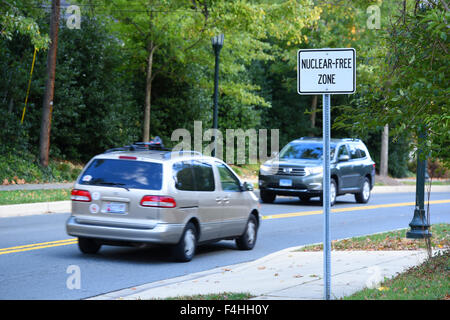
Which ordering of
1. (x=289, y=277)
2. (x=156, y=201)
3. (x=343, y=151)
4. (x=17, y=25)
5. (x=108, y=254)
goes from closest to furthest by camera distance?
(x=289, y=277) → (x=156, y=201) → (x=108, y=254) → (x=17, y=25) → (x=343, y=151)

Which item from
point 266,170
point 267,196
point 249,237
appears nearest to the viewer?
point 249,237

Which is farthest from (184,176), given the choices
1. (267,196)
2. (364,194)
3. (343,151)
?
(364,194)

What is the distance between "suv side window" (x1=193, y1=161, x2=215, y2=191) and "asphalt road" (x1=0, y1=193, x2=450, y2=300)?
1.15 metres

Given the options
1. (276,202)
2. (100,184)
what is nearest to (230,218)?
(100,184)

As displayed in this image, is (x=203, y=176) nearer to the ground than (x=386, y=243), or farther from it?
farther from it

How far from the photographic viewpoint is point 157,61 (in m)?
29.2

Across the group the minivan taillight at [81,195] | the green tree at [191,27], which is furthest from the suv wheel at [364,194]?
the minivan taillight at [81,195]

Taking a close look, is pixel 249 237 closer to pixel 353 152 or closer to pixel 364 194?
pixel 353 152

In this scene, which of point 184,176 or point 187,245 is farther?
point 184,176

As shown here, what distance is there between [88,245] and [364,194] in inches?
568

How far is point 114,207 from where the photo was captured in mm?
10516

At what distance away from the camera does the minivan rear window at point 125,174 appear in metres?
10.6

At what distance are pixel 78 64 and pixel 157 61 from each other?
4.20m
